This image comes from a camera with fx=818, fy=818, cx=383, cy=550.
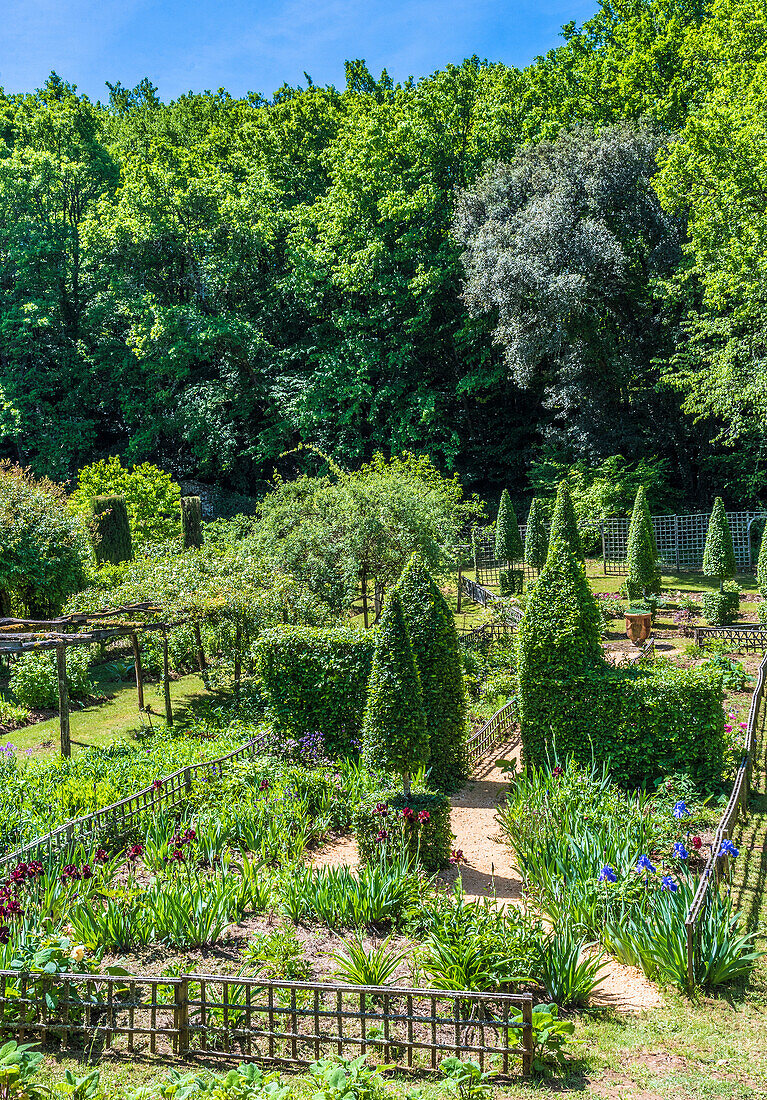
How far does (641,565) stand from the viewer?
21.9 m

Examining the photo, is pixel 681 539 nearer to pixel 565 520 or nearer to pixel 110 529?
pixel 565 520

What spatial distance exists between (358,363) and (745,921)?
31970 mm

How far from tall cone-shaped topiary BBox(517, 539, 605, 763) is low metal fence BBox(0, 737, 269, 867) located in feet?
13.2

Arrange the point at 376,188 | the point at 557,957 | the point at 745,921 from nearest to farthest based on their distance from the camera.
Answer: the point at 557,957 < the point at 745,921 < the point at 376,188

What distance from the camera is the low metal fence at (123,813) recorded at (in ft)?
26.2

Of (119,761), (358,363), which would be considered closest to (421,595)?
(119,761)

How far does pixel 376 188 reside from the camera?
116ft

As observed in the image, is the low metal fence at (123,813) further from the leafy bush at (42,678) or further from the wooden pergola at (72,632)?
the leafy bush at (42,678)

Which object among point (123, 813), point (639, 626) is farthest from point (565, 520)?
point (123, 813)

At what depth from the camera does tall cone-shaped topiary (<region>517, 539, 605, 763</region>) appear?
1102 centimetres

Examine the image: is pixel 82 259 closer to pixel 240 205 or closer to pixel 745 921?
pixel 240 205

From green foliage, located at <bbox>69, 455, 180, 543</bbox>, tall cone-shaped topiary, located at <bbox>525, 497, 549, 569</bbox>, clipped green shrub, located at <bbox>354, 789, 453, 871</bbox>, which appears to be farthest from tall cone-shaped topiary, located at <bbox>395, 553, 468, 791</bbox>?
green foliage, located at <bbox>69, 455, 180, 543</bbox>

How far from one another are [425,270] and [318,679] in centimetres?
2655

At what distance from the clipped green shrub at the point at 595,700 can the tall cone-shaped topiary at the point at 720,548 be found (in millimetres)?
10707
